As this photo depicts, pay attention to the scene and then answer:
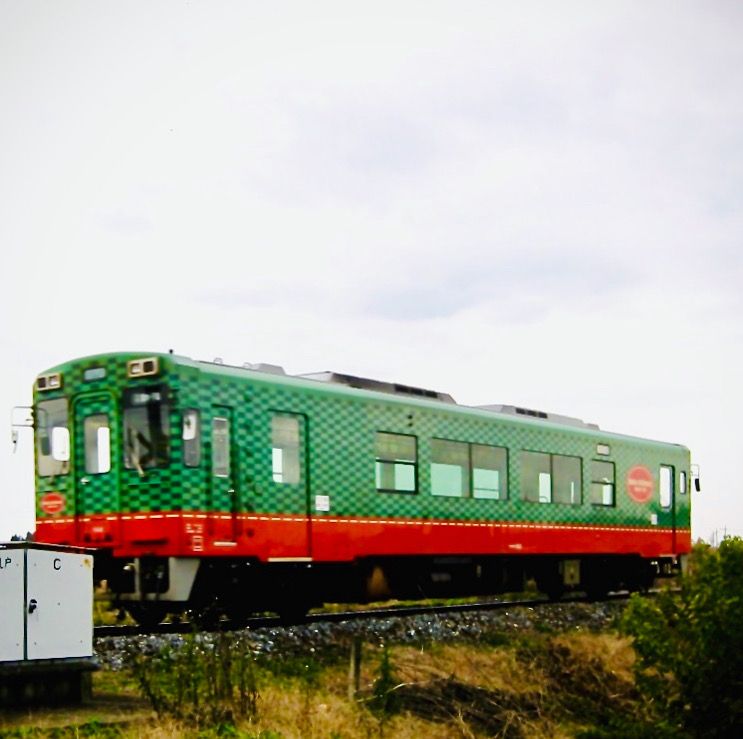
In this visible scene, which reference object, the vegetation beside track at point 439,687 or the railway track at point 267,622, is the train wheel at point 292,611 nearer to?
the railway track at point 267,622

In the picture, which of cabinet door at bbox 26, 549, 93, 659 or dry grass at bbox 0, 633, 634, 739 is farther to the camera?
cabinet door at bbox 26, 549, 93, 659

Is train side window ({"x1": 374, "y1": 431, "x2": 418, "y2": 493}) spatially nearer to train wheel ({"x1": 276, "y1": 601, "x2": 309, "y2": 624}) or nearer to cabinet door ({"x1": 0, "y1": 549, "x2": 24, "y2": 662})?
train wheel ({"x1": 276, "y1": 601, "x2": 309, "y2": 624})

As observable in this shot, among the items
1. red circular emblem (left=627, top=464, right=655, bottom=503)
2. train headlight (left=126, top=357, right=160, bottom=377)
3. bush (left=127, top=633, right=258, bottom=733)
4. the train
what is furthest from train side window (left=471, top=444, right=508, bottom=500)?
bush (left=127, top=633, right=258, bottom=733)

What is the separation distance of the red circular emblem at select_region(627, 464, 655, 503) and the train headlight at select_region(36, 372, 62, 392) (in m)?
11.6

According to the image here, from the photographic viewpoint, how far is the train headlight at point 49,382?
53.1ft

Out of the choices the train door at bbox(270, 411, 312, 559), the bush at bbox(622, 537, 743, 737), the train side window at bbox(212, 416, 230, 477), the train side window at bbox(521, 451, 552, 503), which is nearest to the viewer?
the bush at bbox(622, 537, 743, 737)

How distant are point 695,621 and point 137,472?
661 centimetres

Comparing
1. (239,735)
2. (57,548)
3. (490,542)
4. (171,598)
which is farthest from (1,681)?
(490,542)

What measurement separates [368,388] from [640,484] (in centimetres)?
821

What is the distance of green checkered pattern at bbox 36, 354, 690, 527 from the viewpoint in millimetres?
14852

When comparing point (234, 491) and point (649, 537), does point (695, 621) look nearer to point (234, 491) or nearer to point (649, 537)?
point (234, 491)

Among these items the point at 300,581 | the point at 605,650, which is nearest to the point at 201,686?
the point at 300,581

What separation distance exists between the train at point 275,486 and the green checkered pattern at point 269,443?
0.02 m

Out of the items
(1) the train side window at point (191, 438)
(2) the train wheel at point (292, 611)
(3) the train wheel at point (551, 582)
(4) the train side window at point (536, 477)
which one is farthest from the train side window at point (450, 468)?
(1) the train side window at point (191, 438)
